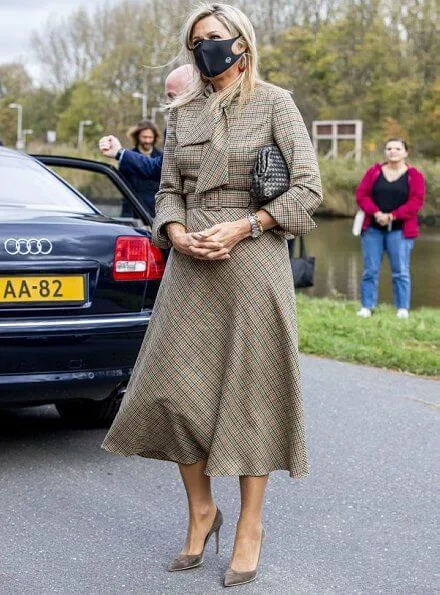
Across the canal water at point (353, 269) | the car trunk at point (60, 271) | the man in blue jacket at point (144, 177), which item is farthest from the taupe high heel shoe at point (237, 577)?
the canal water at point (353, 269)

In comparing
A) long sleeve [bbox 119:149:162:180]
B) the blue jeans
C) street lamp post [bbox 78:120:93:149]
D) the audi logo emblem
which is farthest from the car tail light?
street lamp post [bbox 78:120:93:149]

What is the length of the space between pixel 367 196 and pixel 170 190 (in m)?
7.95

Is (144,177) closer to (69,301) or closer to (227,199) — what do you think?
(69,301)

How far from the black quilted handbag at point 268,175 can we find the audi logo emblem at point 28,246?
1.68 meters

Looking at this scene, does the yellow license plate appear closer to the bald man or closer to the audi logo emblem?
the audi logo emblem

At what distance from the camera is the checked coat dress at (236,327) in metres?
3.75

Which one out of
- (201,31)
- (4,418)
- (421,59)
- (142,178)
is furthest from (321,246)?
(421,59)

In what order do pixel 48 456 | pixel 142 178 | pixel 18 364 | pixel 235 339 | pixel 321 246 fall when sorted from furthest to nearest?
1. pixel 321 246
2. pixel 142 178
3. pixel 48 456
4. pixel 18 364
5. pixel 235 339

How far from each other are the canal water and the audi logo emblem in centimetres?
1159

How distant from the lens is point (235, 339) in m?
3.73

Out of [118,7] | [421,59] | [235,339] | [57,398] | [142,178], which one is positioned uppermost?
[118,7]

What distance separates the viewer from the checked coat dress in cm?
375

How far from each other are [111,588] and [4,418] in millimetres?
2894

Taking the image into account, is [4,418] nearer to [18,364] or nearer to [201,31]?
[18,364]
